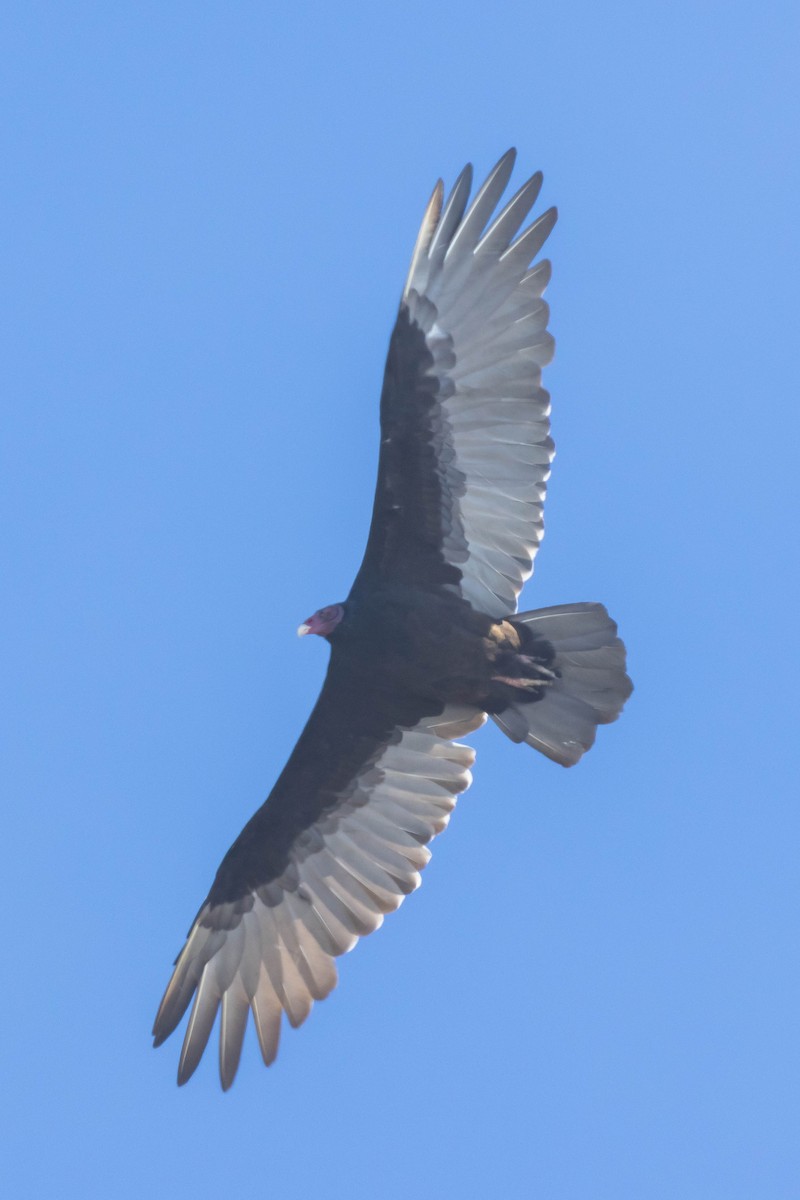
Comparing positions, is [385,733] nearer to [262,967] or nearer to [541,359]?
[262,967]

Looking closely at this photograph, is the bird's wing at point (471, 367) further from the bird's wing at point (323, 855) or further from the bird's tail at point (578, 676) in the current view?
the bird's wing at point (323, 855)

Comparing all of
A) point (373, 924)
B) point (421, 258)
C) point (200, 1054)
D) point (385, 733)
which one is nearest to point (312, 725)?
point (385, 733)

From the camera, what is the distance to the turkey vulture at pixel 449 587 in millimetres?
8336

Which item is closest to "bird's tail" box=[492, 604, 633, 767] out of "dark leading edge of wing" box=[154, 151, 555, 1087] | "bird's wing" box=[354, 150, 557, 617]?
"dark leading edge of wing" box=[154, 151, 555, 1087]

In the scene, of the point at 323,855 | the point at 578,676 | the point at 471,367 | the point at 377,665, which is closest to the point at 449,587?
the point at 377,665

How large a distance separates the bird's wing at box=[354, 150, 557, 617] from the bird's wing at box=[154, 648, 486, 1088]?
109 cm

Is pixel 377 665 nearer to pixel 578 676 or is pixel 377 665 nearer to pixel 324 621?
pixel 324 621

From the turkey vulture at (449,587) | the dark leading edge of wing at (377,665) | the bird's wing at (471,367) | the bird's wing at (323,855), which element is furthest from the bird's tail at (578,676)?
the bird's wing at (323,855)

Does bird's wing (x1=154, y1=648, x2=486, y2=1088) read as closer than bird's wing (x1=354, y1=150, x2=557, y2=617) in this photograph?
No

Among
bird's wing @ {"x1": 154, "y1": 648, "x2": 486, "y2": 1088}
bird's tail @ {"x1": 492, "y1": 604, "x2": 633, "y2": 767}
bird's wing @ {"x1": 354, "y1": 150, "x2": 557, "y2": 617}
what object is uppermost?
bird's wing @ {"x1": 354, "y1": 150, "x2": 557, "y2": 617}

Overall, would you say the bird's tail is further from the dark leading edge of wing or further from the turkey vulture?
the dark leading edge of wing

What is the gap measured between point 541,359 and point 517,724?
1736mm

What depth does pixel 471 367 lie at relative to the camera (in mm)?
8359

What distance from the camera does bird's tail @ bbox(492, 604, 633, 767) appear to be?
841cm
